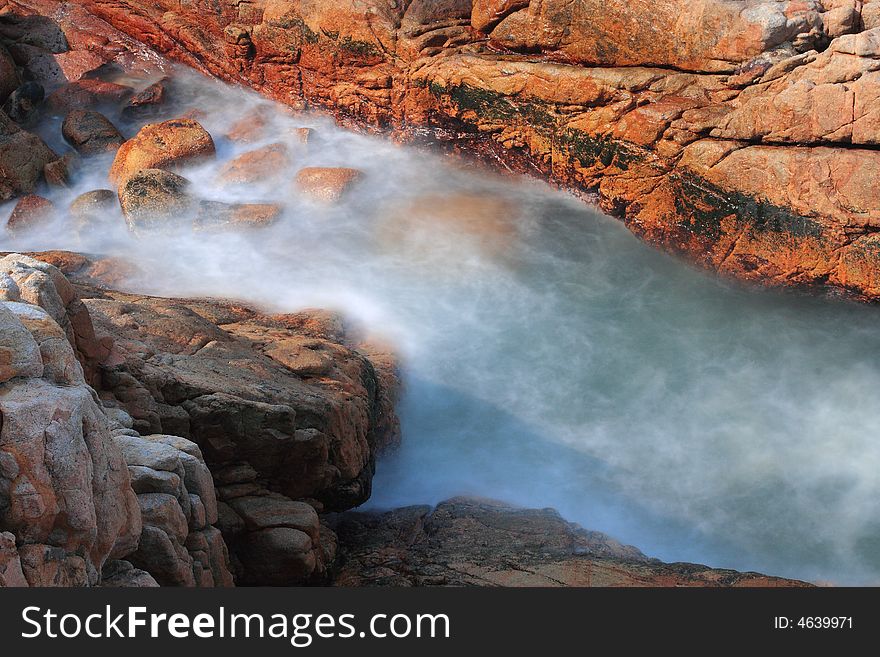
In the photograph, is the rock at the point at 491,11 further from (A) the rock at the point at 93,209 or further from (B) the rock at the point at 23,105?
(B) the rock at the point at 23,105

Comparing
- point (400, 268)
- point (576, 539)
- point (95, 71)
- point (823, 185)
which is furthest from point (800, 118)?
point (95, 71)

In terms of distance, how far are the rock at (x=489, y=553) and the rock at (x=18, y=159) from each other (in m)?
10.7

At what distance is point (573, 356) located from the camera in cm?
1417

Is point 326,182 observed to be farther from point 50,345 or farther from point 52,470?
point 52,470

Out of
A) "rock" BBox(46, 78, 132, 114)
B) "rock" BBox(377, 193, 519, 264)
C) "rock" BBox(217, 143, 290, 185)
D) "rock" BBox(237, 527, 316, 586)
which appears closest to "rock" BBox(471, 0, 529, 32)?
"rock" BBox(377, 193, 519, 264)

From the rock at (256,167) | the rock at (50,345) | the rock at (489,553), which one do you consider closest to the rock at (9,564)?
the rock at (50,345)

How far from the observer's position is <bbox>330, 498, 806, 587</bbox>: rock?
351 inches

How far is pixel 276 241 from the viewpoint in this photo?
1656 centimetres

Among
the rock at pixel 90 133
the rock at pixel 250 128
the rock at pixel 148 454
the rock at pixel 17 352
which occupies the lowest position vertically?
the rock at pixel 148 454

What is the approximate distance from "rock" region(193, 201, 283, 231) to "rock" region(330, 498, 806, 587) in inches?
284

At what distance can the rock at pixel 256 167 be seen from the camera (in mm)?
18250

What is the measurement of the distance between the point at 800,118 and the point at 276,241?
8742 mm

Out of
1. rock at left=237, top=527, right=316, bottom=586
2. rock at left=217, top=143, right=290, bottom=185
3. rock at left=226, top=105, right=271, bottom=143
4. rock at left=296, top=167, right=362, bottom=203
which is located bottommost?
rock at left=237, top=527, right=316, bottom=586

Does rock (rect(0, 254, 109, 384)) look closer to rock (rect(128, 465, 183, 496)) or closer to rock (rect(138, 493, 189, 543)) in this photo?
rock (rect(128, 465, 183, 496))
